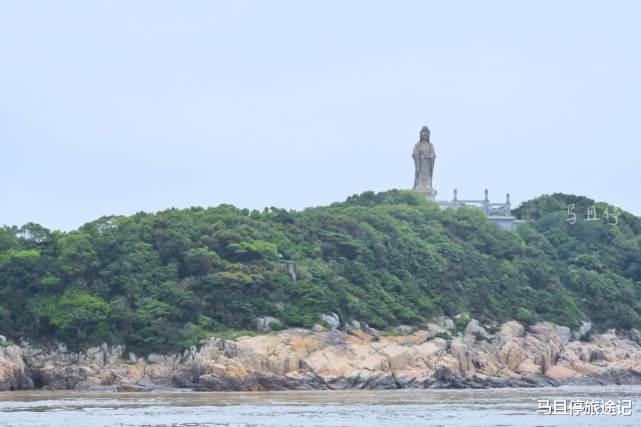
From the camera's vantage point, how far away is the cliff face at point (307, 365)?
8219 cm

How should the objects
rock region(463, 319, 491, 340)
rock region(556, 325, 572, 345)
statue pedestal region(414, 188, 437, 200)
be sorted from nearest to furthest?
rock region(463, 319, 491, 340)
rock region(556, 325, 572, 345)
statue pedestal region(414, 188, 437, 200)

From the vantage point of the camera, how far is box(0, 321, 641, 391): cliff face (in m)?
82.2

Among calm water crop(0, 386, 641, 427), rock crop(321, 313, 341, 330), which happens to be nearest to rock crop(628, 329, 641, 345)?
calm water crop(0, 386, 641, 427)

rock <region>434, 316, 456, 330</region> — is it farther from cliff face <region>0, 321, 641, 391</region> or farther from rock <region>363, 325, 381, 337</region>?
rock <region>363, 325, 381, 337</region>

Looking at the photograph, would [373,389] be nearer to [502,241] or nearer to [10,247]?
[10,247]

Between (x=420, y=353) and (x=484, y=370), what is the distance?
3512 mm

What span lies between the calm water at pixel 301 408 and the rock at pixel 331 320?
27.8 feet

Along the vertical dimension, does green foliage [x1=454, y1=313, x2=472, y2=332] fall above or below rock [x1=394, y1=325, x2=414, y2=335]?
above

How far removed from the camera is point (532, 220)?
123 meters

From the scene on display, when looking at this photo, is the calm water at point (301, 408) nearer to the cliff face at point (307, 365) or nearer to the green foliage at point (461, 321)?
the cliff face at point (307, 365)

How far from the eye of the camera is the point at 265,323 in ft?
292

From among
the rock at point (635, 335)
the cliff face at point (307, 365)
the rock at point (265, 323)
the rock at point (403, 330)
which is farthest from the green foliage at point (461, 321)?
the rock at point (635, 335)

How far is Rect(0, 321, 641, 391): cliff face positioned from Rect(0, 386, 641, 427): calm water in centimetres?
254

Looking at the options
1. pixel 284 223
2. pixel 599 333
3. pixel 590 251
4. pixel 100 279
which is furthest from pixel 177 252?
pixel 590 251
